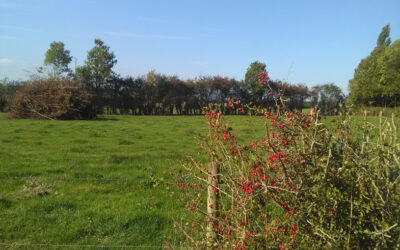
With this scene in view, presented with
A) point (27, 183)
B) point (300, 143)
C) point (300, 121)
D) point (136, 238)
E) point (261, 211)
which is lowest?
point (136, 238)

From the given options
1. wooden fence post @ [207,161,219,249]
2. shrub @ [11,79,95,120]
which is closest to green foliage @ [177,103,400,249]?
wooden fence post @ [207,161,219,249]

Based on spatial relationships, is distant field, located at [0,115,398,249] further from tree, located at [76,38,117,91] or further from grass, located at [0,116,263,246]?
tree, located at [76,38,117,91]

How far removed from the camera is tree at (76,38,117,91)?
33.8 m

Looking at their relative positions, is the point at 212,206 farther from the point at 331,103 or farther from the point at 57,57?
the point at 57,57

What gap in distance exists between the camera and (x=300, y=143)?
246 centimetres

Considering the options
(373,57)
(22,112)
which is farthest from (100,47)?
(373,57)

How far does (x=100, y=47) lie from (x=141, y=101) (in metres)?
10.8

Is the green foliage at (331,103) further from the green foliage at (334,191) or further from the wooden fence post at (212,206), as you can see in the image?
the wooden fence post at (212,206)

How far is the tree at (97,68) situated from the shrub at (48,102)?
450 inches

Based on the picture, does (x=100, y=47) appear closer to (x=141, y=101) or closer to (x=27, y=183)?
(x=141, y=101)

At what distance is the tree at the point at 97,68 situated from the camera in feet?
111

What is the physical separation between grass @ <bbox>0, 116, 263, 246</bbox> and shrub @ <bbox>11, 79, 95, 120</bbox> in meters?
11.4

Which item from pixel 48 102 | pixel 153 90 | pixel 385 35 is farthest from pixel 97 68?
pixel 385 35

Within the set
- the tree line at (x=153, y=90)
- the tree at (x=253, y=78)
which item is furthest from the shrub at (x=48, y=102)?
the tree at (x=253, y=78)
